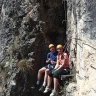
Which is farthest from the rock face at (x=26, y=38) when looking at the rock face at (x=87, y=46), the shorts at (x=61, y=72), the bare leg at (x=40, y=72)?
the rock face at (x=87, y=46)

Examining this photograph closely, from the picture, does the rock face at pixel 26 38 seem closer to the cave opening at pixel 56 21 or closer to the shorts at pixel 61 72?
the cave opening at pixel 56 21

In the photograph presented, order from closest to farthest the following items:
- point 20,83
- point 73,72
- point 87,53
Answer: point 87,53
point 73,72
point 20,83

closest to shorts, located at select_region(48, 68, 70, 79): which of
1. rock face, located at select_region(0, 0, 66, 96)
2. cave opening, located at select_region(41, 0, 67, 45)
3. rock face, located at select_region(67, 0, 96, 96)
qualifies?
rock face, located at select_region(0, 0, 66, 96)

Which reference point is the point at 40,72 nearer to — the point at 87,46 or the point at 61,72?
the point at 61,72

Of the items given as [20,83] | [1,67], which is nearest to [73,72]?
[20,83]

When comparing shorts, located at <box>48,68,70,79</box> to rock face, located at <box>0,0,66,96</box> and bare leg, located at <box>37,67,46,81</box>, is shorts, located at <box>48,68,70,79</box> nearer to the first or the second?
bare leg, located at <box>37,67,46,81</box>

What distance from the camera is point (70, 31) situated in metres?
8.65

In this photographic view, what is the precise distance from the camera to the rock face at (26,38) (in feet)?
30.2

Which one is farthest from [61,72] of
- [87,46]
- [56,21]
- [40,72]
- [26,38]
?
[87,46]

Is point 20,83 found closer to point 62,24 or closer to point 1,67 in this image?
point 1,67

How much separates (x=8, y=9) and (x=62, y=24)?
1801mm

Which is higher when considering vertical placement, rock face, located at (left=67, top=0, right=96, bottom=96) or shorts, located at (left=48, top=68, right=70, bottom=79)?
rock face, located at (left=67, top=0, right=96, bottom=96)

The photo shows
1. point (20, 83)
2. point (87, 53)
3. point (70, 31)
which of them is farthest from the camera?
point (20, 83)

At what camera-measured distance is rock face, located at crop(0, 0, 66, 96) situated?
9.20 metres
